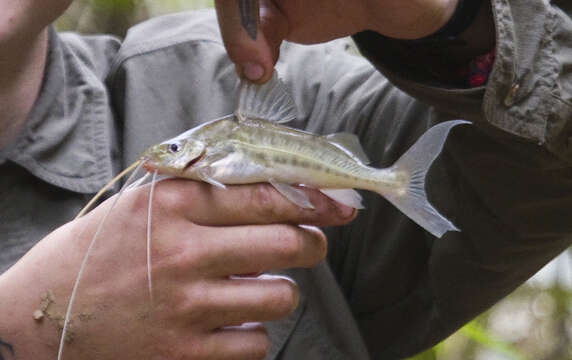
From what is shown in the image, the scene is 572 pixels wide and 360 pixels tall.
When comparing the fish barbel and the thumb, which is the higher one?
the thumb

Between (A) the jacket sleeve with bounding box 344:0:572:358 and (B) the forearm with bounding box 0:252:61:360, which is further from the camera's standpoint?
(A) the jacket sleeve with bounding box 344:0:572:358

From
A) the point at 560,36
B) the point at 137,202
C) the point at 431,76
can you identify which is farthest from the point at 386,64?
the point at 137,202

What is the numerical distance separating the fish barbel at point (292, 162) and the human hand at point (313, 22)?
0.31 feet

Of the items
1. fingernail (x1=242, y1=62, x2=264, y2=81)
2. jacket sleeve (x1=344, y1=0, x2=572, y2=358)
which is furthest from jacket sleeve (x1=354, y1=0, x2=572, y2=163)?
fingernail (x1=242, y1=62, x2=264, y2=81)

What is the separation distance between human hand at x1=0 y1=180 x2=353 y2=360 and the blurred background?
1.62 metres

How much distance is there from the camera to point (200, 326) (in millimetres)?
928

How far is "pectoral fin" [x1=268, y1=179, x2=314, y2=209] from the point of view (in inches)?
33.9

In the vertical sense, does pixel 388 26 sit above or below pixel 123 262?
above

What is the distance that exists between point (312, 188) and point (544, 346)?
2.12 m

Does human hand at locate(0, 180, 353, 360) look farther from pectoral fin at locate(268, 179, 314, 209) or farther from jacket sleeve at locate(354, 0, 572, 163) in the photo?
jacket sleeve at locate(354, 0, 572, 163)

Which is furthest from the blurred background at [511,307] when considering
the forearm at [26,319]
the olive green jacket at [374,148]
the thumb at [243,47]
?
the forearm at [26,319]

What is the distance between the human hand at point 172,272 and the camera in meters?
0.88

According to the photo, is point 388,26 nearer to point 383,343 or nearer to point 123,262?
point 123,262

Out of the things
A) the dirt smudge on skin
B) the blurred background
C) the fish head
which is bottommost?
the blurred background
